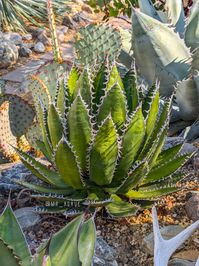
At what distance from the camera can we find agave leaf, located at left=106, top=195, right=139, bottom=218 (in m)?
2.46

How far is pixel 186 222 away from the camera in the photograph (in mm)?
2592

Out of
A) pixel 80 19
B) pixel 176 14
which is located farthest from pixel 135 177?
pixel 80 19

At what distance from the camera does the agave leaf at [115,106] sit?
2.41 meters

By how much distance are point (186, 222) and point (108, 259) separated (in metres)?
0.43

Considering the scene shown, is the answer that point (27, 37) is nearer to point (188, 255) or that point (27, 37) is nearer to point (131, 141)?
point (131, 141)

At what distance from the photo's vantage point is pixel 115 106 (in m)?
2.44

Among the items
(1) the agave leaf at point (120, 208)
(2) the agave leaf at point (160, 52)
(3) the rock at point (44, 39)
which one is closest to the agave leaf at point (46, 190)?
(1) the agave leaf at point (120, 208)

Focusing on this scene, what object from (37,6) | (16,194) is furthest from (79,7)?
(16,194)

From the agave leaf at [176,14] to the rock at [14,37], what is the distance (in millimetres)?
4265

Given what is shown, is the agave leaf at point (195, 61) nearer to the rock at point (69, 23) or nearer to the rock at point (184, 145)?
the rock at point (184, 145)

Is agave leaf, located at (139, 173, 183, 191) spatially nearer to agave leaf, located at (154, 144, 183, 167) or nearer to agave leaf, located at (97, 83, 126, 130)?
agave leaf, located at (154, 144, 183, 167)

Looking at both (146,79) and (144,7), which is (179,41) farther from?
(144,7)

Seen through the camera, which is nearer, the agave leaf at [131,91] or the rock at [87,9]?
the agave leaf at [131,91]

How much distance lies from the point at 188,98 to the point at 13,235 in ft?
5.82
